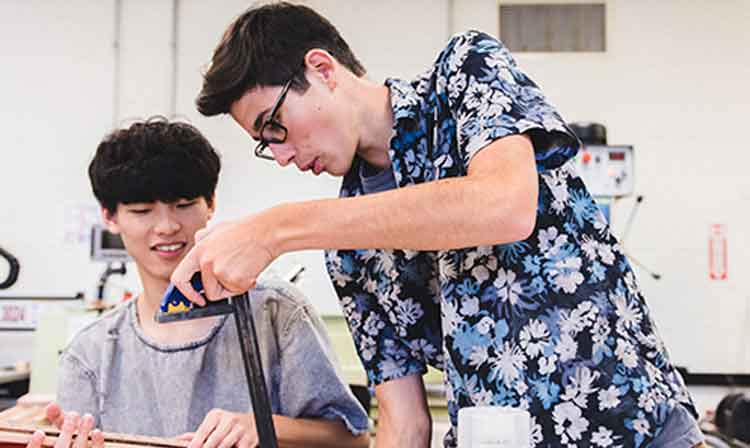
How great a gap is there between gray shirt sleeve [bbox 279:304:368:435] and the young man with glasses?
263 millimetres

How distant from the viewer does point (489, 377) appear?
1.04 m

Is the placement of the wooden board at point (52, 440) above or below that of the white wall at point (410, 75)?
below

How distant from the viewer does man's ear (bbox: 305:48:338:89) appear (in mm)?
1071

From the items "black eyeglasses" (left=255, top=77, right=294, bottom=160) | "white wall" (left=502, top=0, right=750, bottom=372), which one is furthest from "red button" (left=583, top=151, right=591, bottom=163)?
"black eyeglasses" (left=255, top=77, right=294, bottom=160)

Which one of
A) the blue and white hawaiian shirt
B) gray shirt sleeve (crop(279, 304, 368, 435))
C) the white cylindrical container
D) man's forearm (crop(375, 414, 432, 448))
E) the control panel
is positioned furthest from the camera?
the control panel

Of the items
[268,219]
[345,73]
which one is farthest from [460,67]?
[268,219]

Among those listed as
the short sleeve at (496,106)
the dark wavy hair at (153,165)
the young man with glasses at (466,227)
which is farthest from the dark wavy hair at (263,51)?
the dark wavy hair at (153,165)

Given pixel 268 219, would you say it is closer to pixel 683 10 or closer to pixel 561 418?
pixel 561 418

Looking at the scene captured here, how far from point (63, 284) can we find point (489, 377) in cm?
529

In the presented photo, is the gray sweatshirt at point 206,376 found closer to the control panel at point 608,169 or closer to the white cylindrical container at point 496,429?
the white cylindrical container at point 496,429

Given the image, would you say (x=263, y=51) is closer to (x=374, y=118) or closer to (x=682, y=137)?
(x=374, y=118)

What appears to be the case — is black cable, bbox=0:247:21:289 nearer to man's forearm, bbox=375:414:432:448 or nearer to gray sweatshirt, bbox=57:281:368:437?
gray sweatshirt, bbox=57:281:368:437

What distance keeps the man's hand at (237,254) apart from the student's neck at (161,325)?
60 cm

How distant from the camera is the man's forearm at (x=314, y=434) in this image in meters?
1.30
